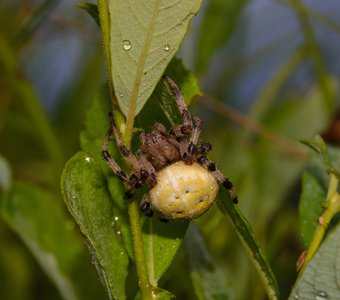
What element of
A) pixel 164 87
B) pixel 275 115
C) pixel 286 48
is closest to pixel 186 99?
pixel 164 87

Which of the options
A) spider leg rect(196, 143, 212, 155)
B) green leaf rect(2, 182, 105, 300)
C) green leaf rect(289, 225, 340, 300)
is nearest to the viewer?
green leaf rect(289, 225, 340, 300)

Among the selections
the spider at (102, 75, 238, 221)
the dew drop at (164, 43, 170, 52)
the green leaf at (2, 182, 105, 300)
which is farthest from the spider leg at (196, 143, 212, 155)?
the green leaf at (2, 182, 105, 300)

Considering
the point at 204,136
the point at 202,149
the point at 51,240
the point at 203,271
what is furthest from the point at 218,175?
the point at 204,136

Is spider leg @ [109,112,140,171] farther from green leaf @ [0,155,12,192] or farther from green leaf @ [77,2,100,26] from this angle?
green leaf @ [0,155,12,192]

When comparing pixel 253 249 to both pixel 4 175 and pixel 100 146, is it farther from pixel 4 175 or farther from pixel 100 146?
pixel 4 175

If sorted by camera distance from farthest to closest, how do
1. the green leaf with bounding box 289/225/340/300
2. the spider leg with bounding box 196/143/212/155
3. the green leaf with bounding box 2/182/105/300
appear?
the green leaf with bounding box 2/182/105/300 → the spider leg with bounding box 196/143/212/155 → the green leaf with bounding box 289/225/340/300
